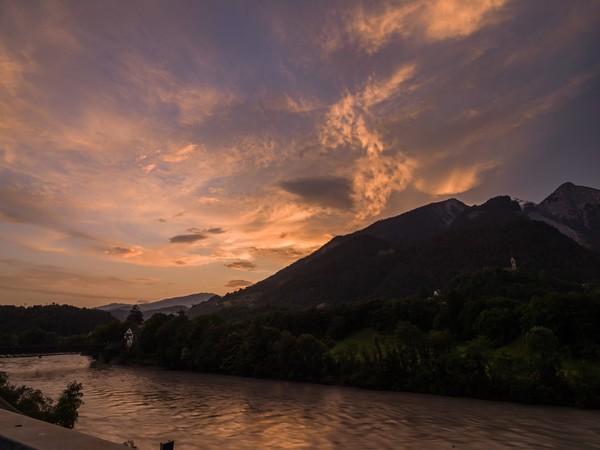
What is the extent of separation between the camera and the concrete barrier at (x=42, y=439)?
5.06m

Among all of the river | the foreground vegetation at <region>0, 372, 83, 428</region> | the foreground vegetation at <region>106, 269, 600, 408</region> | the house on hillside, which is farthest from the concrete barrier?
the house on hillside

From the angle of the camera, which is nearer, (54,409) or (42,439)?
(42,439)

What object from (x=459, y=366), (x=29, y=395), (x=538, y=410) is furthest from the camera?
(x=459, y=366)

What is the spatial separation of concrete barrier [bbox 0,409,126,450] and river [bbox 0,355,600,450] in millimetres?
28709

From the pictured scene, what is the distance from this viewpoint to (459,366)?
5522 centimetres

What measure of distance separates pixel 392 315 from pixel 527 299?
65.1m

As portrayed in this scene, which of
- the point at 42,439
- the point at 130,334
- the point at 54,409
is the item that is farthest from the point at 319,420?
the point at 130,334

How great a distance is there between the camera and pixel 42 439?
5.37m

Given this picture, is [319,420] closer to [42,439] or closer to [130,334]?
[42,439]

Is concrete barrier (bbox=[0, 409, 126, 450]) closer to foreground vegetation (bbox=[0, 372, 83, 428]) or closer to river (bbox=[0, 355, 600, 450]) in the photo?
foreground vegetation (bbox=[0, 372, 83, 428])

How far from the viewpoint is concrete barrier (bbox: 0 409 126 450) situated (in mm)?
5059

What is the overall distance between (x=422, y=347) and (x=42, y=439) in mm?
61869

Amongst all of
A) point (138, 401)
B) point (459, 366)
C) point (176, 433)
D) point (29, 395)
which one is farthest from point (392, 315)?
point (29, 395)

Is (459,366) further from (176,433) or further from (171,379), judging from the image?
(171,379)
